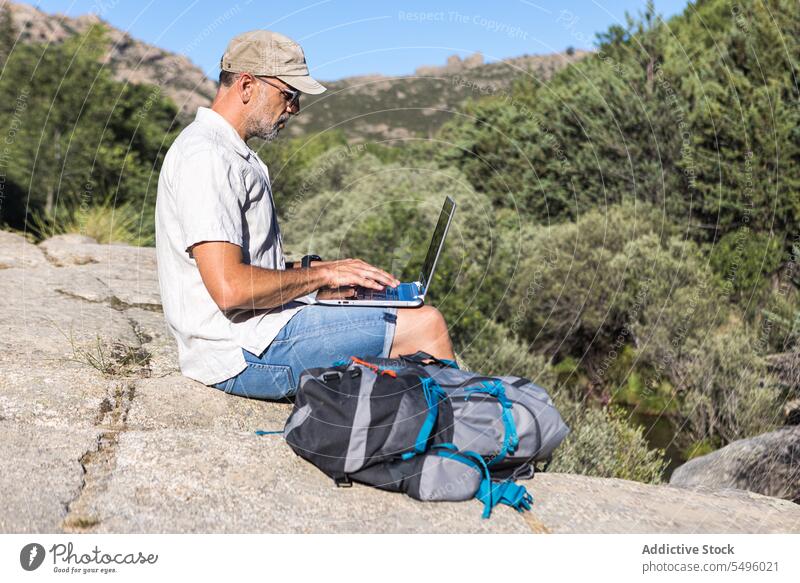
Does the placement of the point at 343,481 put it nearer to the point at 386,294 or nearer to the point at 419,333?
the point at 419,333

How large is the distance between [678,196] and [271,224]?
15011mm

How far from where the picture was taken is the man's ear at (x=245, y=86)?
9.66 ft

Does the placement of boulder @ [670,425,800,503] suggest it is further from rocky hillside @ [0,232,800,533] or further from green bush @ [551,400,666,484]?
rocky hillside @ [0,232,800,533]

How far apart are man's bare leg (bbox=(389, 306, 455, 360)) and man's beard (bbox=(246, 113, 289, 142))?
2.84 ft

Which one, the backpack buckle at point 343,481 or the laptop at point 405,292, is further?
the laptop at point 405,292

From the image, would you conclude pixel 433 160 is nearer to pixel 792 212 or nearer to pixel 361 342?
pixel 792 212

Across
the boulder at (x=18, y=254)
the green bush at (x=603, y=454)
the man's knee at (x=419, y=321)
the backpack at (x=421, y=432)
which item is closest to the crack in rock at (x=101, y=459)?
the backpack at (x=421, y=432)

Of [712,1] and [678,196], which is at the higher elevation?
[712,1]

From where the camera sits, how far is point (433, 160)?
24.9 m

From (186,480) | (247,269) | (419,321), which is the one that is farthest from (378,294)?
(186,480)

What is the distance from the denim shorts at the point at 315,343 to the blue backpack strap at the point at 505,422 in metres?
0.49

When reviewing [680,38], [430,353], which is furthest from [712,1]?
[430,353]

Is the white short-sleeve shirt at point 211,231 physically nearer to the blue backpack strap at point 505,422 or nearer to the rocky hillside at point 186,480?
the rocky hillside at point 186,480

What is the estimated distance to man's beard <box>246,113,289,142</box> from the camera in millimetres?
3004
